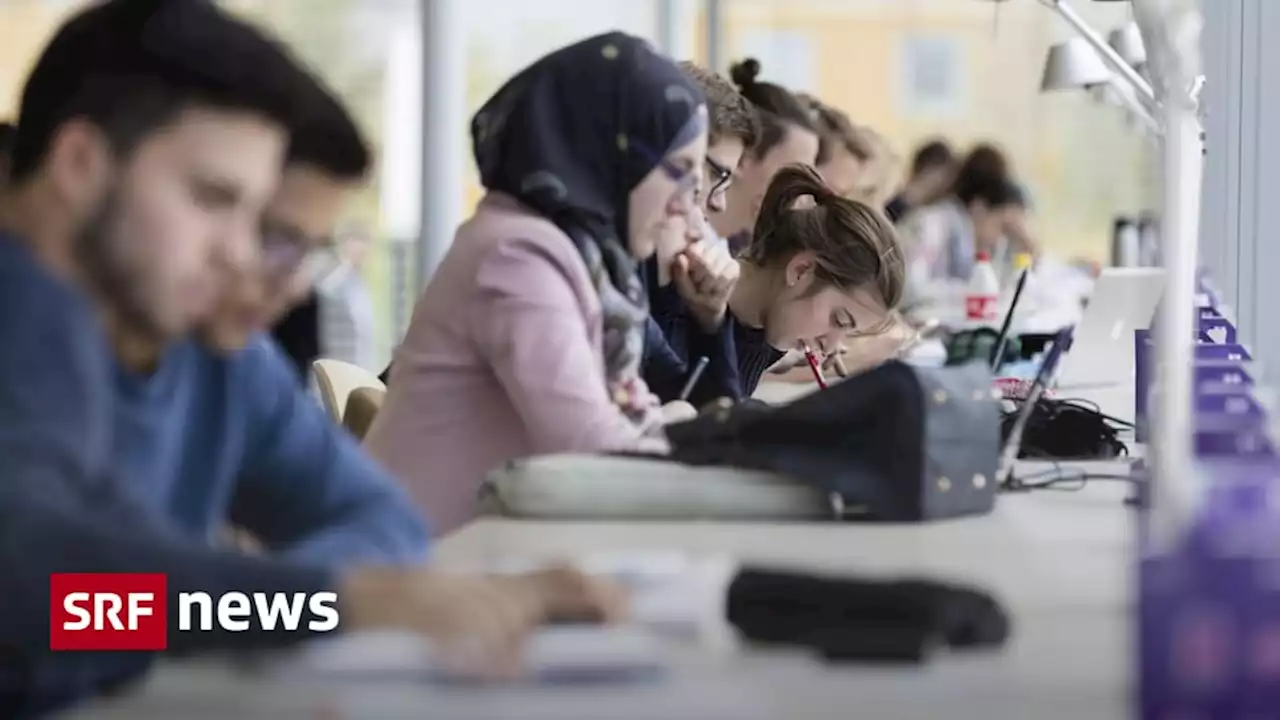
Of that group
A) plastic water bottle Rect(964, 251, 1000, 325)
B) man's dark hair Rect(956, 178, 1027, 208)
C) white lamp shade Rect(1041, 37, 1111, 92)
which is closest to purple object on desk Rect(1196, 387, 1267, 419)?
white lamp shade Rect(1041, 37, 1111, 92)

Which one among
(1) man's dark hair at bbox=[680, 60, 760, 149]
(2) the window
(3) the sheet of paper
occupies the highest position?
(2) the window

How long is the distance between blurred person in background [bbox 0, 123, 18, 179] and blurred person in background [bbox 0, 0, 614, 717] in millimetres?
11

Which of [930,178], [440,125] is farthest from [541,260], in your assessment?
[930,178]

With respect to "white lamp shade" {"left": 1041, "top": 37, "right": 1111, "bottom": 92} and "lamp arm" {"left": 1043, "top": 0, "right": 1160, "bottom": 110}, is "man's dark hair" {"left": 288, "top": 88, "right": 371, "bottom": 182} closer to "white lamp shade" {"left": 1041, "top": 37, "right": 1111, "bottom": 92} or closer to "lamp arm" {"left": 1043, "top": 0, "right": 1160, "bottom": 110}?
"lamp arm" {"left": 1043, "top": 0, "right": 1160, "bottom": 110}

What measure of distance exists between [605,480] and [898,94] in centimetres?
1038

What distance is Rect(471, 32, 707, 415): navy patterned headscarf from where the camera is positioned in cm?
207

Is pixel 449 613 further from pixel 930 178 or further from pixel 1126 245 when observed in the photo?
pixel 930 178

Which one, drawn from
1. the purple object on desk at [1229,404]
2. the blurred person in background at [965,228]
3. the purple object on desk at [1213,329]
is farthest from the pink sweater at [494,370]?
the blurred person in background at [965,228]

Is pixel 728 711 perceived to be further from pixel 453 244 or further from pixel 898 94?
pixel 898 94

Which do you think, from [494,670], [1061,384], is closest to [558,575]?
[494,670]

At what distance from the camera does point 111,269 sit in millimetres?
1163

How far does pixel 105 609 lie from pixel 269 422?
11.1 inches

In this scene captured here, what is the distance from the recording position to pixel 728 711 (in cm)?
111

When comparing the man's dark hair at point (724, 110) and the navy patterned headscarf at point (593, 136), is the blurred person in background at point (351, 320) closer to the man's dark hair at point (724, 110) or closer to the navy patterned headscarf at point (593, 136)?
the man's dark hair at point (724, 110)
